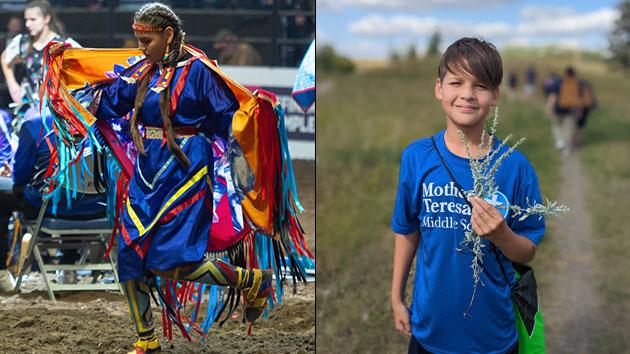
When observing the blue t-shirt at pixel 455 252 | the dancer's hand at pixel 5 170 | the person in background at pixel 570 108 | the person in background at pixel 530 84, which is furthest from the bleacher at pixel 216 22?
the person in background at pixel 530 84

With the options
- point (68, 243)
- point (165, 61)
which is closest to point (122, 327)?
point (68, 243)

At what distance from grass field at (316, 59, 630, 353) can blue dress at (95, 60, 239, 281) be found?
130cm

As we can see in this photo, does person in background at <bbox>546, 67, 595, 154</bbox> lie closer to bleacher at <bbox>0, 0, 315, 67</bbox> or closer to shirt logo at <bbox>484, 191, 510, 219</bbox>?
bleacher at <bbox>0, 0, 315, 67</bbox>

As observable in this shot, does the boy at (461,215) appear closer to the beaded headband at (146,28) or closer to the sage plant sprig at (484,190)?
the sage plant sprig at (484,190)

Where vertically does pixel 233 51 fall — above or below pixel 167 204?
above

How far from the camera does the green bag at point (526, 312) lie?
3.31 m

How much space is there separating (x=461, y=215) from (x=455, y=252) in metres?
0.13

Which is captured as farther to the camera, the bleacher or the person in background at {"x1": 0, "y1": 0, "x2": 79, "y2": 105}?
the person in background at {"x1": 0, "y1": 0, "x2": 79, "y2": 105}

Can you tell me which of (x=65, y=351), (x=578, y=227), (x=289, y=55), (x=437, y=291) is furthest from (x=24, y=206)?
(x=578, y=227)

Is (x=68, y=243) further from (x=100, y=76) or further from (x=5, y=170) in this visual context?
(x=100, y=76)

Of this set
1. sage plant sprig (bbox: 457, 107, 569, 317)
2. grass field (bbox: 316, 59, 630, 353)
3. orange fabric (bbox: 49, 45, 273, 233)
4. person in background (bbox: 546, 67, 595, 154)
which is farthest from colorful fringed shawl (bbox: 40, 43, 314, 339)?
person in background (bbox: 546, 67, 595, 154)

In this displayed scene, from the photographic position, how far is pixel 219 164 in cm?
462

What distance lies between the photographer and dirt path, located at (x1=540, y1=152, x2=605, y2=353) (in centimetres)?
573

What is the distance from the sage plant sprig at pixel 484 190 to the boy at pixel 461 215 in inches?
1.0
